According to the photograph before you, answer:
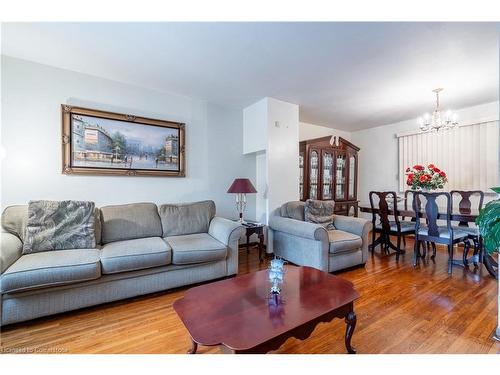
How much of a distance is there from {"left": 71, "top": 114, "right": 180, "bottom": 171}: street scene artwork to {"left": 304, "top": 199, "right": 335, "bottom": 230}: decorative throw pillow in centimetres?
191

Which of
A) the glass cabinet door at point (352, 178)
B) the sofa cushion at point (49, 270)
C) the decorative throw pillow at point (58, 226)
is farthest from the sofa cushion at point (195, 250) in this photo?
the glass cabinet door at point (352, 178)

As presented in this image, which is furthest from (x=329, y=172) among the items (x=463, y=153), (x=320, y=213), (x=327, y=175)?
(x=463, y=153)

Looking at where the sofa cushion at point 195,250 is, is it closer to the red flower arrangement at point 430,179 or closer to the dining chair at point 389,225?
the dining chair at point 389,225

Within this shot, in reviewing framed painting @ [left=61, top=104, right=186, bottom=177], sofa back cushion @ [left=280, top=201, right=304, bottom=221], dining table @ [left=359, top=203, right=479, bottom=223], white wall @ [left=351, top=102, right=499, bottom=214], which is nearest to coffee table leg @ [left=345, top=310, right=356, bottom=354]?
sofa back cushion @ [left=280, top=201, right=304, bottom=221]

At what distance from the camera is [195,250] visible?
2.27m

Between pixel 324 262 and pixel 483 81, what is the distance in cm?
300

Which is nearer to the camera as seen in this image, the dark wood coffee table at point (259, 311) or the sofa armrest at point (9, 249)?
the dark wood coffee table at point (259, 311)

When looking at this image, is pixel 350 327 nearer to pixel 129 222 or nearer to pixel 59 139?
pixel 129 222

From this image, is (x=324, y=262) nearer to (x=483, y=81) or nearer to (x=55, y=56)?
(x=483, y=81)

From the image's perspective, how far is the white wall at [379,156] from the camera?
4805 mm

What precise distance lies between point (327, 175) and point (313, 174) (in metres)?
0.34

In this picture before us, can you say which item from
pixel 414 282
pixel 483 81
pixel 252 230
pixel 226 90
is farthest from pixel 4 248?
pixel 483 81

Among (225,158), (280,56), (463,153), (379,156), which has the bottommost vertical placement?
(225,158)

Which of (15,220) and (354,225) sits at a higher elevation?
(15,220)
